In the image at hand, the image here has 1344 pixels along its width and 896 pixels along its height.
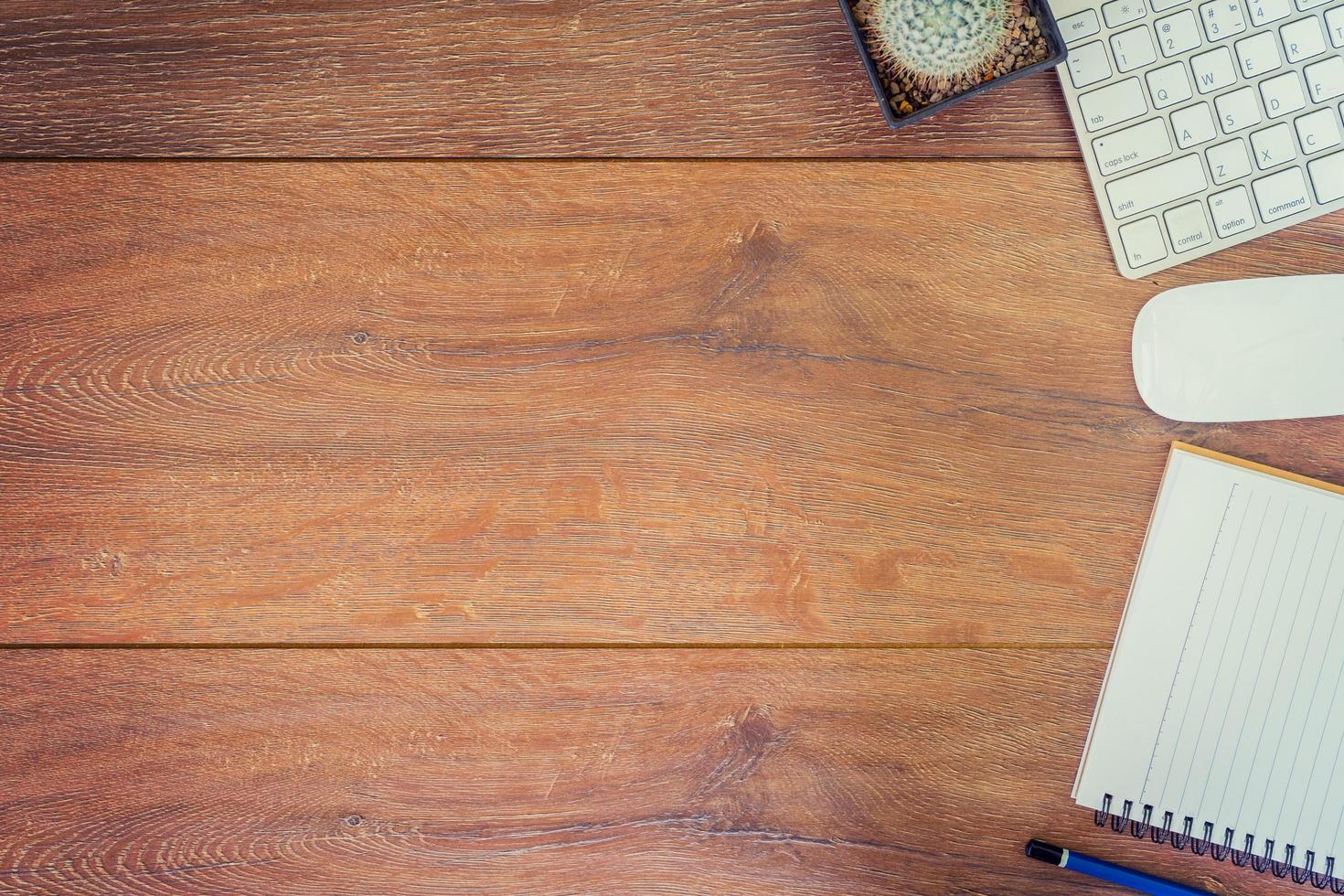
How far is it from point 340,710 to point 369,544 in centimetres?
12

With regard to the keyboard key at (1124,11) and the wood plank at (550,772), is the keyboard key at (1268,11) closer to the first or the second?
the keyboard key at (1124,11)

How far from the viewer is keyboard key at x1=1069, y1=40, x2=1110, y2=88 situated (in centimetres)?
58

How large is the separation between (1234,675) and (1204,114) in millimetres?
369

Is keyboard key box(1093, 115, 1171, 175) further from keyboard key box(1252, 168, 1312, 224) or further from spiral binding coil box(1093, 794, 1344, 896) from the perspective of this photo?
spiral binding coil box(1093, 794, 1344, 896)

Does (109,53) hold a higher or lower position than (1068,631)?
higher

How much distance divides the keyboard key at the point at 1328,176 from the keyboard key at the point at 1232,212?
0.04m

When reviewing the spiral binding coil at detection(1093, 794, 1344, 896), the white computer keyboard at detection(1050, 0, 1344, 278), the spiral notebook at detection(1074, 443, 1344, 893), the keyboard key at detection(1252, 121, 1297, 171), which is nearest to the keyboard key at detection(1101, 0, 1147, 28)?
the white computer keyboard at detection(1050, 0, 1344, 278)

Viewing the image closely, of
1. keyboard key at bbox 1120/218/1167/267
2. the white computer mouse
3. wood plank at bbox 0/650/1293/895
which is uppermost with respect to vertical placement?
keyboard key at bbox 1120/218/1167/267

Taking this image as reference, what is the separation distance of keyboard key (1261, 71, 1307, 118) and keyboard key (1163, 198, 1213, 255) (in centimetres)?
7

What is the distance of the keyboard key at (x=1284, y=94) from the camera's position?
0.57m

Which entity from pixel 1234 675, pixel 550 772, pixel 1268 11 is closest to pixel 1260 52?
pixel 1268 11

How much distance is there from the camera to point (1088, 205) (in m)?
0.60

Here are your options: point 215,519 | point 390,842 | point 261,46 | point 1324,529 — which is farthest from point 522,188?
point 1324,529

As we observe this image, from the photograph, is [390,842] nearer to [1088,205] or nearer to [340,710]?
[340,710]
